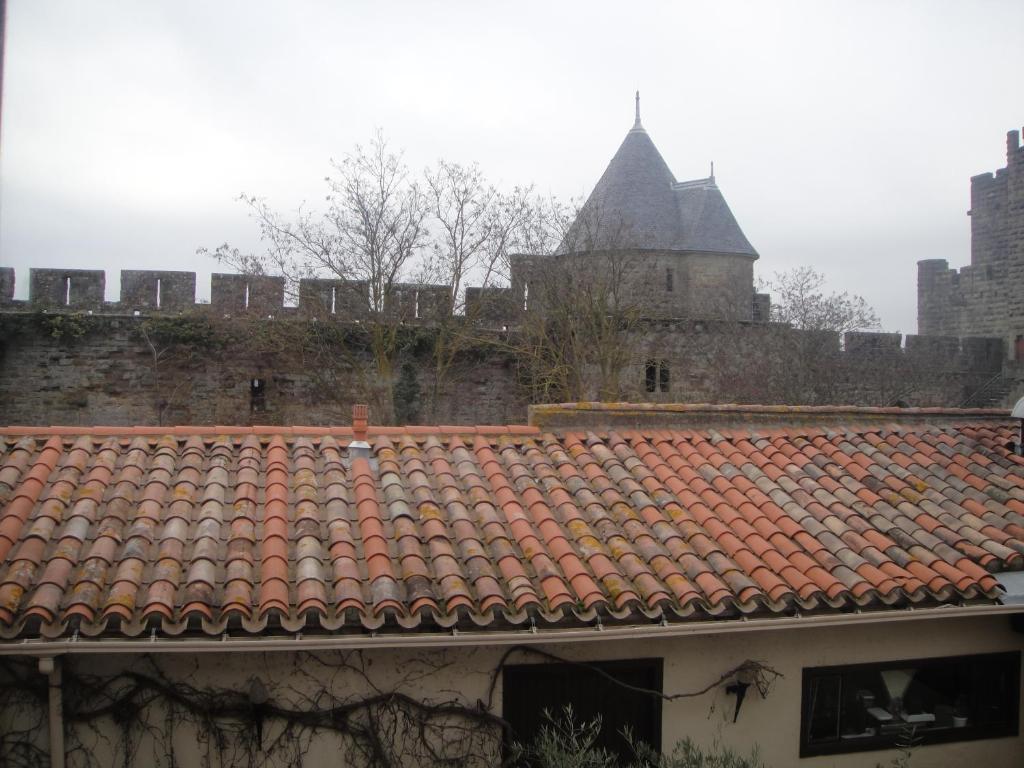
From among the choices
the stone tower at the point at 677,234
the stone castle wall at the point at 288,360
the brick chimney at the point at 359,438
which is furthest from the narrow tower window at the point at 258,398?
the brick chimney at the point at 359,438

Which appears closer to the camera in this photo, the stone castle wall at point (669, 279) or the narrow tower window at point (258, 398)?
the narrow tower window at point (258, 398)

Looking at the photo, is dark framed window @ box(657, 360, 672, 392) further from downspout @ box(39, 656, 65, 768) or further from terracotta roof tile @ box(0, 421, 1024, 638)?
downspout @ box(39, 656, 65, 768)

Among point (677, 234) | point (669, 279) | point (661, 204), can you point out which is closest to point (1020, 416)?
point (669, 279)

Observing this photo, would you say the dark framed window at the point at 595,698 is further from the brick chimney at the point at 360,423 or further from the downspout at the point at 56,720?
the downspout at the point at 56,720

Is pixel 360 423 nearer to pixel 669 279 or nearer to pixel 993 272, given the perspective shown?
pixel 669 279

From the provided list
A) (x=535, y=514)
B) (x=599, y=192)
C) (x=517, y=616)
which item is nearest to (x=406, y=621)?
(x=517, y=616)

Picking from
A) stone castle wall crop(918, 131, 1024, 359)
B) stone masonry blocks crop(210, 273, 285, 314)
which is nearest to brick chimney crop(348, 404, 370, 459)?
stone masonry blocks crop(210, 273, 285, 314)

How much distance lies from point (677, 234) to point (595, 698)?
61.6ft

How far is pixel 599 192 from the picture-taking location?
78.7 feet

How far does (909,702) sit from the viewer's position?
21.1 feet

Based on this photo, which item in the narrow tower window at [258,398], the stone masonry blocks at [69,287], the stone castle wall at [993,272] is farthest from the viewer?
the stone castle wall at [993,272]

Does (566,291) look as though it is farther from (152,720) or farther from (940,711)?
(152,720)

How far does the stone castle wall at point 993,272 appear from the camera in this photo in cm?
2416

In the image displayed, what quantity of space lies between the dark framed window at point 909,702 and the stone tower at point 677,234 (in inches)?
569
